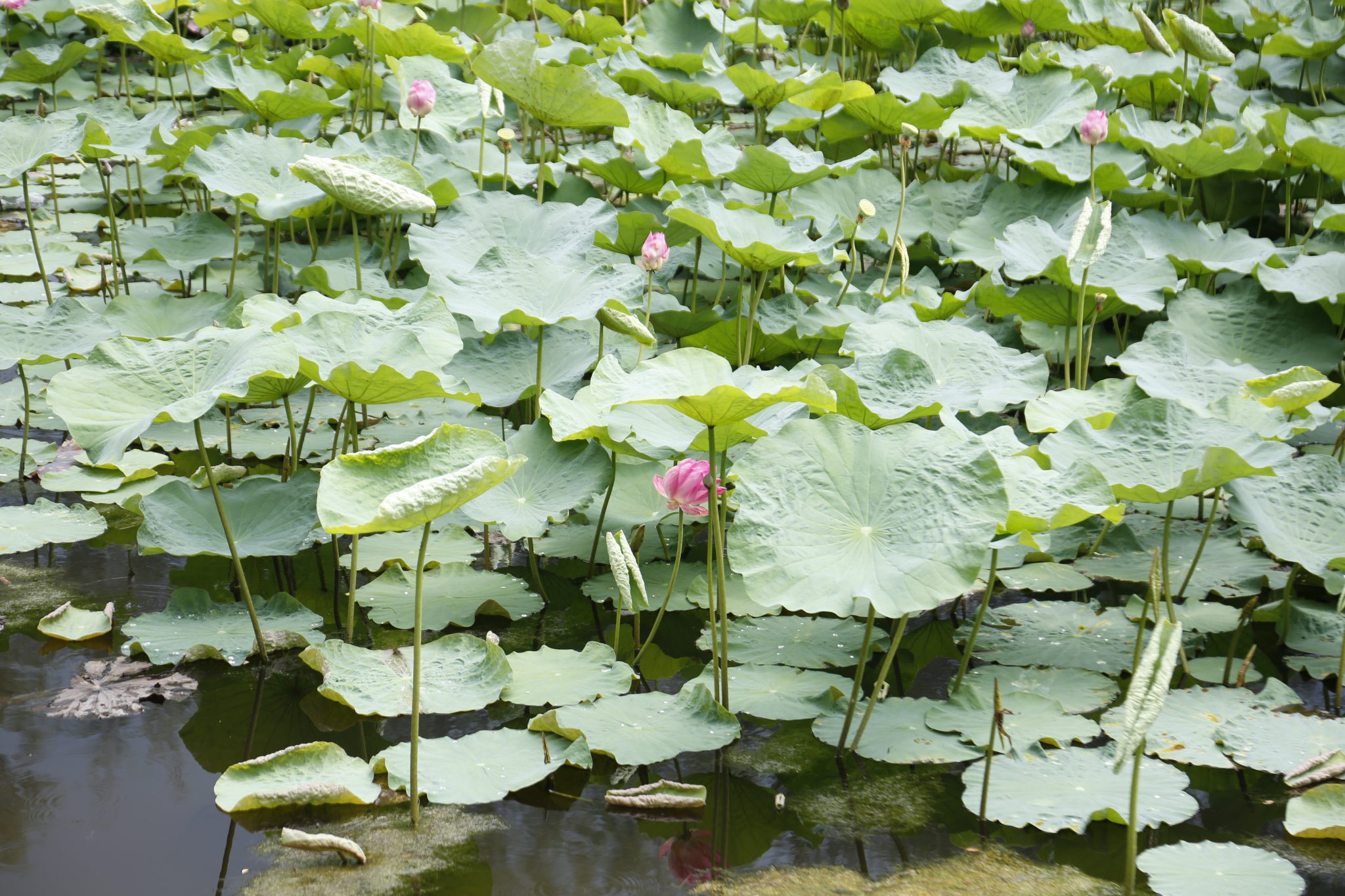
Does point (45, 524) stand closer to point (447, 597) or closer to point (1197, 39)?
point (447, 597)

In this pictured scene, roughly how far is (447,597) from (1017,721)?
3.11 ft

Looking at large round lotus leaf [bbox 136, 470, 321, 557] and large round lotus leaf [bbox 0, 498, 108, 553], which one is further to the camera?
large round lotus leaf [bbox 0, 498, 108, 553]

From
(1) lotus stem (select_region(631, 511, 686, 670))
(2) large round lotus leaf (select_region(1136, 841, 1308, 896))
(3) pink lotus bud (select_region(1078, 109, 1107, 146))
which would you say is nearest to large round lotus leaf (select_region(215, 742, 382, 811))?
(1) lotus stem (select_region(631, 511, 686, 670))

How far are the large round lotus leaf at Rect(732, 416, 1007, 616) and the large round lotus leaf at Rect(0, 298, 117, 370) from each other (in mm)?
1491

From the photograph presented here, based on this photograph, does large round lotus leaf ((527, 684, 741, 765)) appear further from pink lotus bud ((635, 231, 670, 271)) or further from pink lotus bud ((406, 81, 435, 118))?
pink lotus bud ((406, 81, 435, 118))

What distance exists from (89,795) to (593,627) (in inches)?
31.7

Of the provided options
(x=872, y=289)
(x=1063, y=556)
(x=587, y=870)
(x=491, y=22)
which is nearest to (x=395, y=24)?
(x=491, y=22)

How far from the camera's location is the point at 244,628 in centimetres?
181

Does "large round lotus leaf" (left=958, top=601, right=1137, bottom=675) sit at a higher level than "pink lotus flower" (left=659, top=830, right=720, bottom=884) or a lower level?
lower

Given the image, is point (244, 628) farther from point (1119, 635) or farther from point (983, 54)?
point (983, 54)

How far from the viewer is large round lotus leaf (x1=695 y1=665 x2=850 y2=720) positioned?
1.62 metres

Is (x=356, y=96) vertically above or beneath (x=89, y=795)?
above

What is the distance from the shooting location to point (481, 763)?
148 centimetres

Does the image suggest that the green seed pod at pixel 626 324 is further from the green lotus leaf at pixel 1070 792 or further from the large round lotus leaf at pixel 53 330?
→ the large round lotus leaf at pixel 53 330
